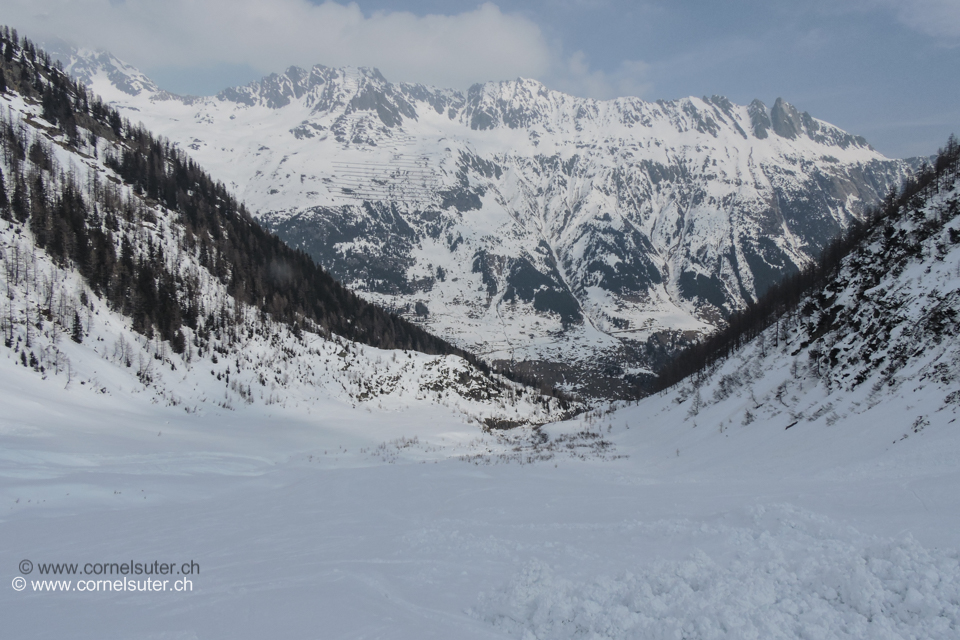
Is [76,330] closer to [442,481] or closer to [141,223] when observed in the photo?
[141,223]

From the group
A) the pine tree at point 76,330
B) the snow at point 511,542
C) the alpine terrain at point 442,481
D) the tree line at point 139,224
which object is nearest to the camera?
the snow at point 511,542

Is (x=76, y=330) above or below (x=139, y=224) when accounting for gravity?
below

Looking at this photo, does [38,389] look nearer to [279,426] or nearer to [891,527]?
[279,426]

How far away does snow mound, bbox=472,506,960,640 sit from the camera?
5875 millimetres

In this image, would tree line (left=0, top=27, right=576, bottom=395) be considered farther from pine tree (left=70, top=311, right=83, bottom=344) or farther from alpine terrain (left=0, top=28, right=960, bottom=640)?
pine tree (left=70, top=311, right=83, bottom=344)

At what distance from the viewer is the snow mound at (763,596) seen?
5.88 meters

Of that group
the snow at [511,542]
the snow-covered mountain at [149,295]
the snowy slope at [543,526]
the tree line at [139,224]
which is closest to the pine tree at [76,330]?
the snow-covered mountain at [149,295]

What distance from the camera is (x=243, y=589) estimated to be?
7633mm

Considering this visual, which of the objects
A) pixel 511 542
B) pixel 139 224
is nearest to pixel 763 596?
pixel 511 542

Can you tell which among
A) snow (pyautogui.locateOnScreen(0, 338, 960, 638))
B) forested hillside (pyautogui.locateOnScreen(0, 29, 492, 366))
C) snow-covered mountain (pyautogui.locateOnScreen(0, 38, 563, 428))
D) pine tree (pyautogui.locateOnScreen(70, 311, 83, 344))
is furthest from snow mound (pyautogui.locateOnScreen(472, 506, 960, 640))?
forested hillside (pyautogui.locateOnScreen(0, 29, 492, 366))

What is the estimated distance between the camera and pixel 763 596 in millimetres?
6516

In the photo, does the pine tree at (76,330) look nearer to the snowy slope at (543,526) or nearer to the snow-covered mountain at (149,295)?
the snow-covered mountain at (149,295)

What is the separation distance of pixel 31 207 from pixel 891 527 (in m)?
62.2

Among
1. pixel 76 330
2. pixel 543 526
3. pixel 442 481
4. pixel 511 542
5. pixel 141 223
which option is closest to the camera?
pixel 511 542
